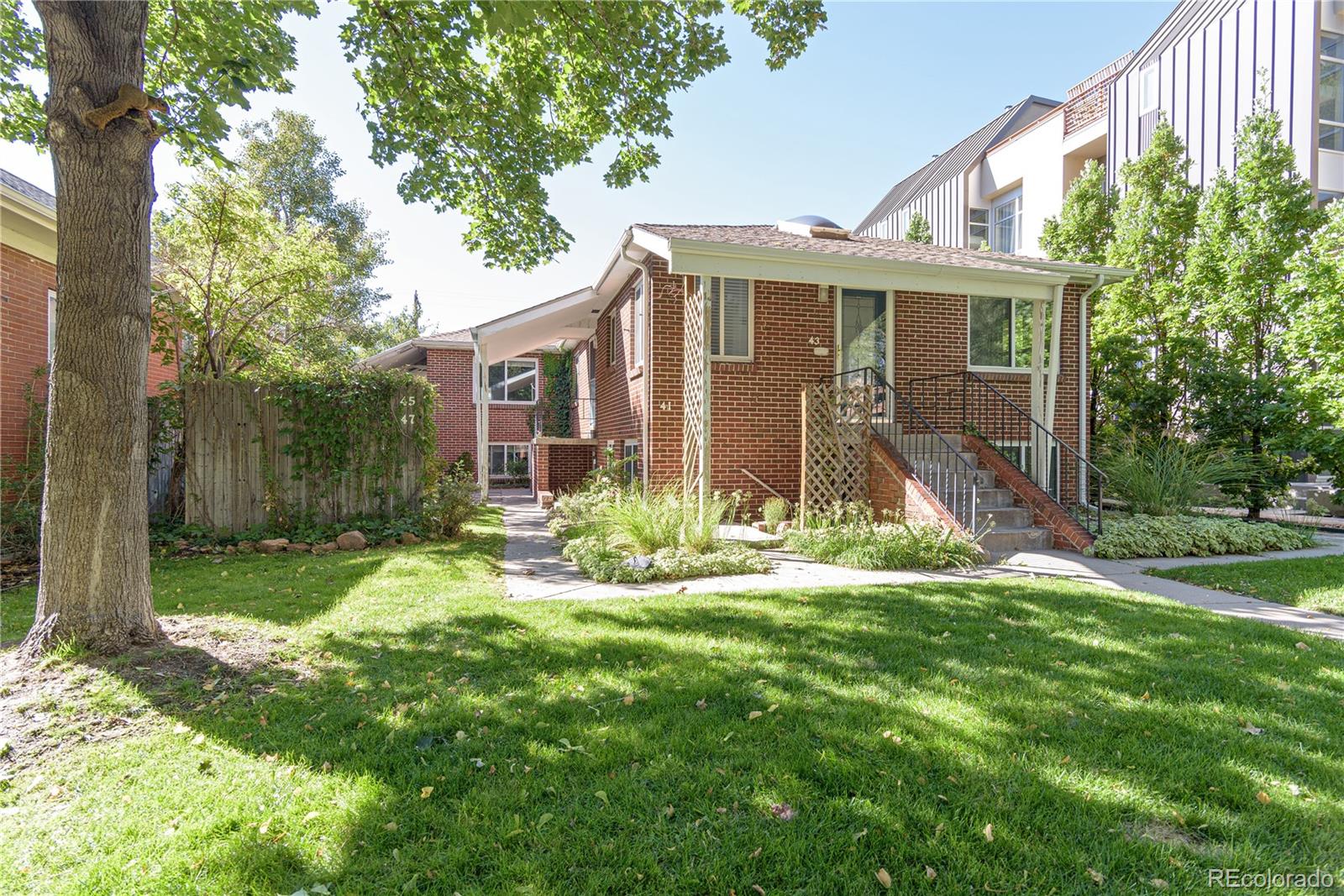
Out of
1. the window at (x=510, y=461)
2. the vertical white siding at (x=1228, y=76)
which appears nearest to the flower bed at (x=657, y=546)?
the window at (x=510, y=461)

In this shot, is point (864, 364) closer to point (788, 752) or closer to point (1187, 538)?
point (1187, 538)

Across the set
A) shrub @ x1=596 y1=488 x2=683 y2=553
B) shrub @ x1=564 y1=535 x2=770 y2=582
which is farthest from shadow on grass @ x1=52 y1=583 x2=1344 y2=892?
shrub @ x1=596 y1=488 x2=683 y2=553

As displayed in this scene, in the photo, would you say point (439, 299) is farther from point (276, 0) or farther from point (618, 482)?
point (276, 0)

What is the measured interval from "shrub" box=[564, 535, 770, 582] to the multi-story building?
13.6 meters

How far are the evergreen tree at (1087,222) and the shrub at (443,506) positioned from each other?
44.4 ft

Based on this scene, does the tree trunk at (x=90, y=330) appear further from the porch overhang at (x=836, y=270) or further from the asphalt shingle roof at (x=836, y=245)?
the asphalt shingle roof at (x=836, y=245)

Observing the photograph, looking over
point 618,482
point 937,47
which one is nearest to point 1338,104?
point 937,47

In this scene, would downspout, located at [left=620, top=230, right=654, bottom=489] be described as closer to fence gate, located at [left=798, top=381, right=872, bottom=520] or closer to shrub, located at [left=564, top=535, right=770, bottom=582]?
fence gate, located at [left=798, top=381, right=872, bottom=520]

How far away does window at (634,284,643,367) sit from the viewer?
32.3 ft

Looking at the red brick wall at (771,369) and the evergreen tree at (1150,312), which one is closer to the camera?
the red brick wall at (771,369)

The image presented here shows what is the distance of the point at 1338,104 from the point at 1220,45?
2.82 meters

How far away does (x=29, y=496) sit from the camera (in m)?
7.18

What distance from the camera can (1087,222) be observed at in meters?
13.4

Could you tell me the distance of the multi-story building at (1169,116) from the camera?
1289cm
